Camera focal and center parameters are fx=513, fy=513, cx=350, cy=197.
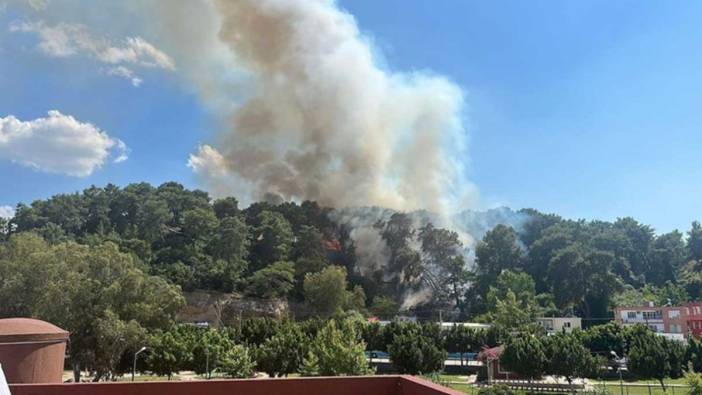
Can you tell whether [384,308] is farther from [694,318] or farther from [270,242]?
[694,318]

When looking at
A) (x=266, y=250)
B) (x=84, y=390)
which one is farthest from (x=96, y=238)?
(x=84, y=390)

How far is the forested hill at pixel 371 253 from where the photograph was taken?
6103cm

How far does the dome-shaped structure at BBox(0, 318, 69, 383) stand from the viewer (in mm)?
13078

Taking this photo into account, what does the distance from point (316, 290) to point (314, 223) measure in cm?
2261

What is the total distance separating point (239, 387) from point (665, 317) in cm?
6273

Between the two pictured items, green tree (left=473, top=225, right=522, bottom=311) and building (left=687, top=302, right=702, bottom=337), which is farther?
green tree (left=473, top=225, right=522, bottom=311)

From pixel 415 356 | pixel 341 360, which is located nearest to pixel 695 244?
pixel 415 356

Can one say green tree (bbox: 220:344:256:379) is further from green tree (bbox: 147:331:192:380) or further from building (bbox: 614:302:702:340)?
building (bbox: 614:302:702:340)

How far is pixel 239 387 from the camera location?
24.4ft

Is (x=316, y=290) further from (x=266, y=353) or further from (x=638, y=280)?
(x=638, y=280)

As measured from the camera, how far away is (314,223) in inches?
3162

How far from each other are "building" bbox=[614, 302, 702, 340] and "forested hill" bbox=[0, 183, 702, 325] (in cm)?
536

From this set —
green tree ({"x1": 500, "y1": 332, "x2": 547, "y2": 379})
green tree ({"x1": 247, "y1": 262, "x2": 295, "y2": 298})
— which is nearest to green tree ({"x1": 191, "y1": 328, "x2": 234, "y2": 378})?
green tree ({"x1": 500, "y1": 332, "x2": 547, "y2": 379})

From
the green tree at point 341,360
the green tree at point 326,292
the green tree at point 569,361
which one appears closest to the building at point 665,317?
the green tree at point 569,361
